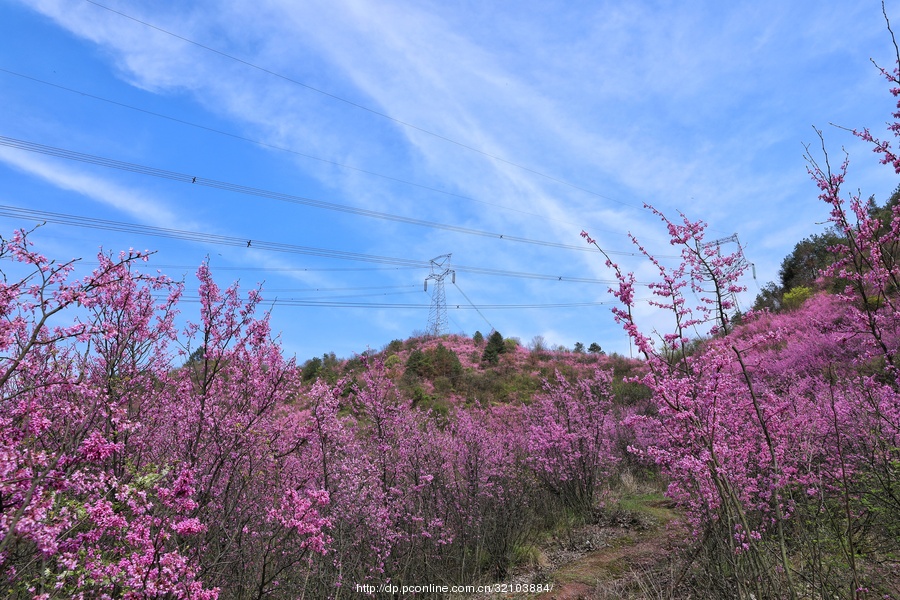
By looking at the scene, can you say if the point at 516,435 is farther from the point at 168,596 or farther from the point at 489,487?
the point at 168,596

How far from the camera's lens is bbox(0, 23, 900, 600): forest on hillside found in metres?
2.74

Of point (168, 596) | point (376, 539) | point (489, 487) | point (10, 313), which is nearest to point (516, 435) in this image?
point (489, 487)

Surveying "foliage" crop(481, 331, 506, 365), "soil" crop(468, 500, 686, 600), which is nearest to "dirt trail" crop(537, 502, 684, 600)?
"soil" crop(468, 500, 686, 600)

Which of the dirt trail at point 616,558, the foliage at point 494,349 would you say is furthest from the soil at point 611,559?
the foliage at point 494,349

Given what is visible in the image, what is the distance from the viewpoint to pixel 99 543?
2893 millimetres

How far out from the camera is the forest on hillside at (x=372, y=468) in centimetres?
274

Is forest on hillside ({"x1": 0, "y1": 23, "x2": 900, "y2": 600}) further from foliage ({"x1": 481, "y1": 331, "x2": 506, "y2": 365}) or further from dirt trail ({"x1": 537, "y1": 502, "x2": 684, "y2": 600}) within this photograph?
foliage ({"x1": 481, "y1": 331, "x2": 506, "y2": 365})

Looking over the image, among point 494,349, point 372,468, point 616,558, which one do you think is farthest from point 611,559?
point 494,349

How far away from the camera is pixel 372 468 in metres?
6.07

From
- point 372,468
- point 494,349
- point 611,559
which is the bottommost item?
point 611,559

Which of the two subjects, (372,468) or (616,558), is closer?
(372,468)

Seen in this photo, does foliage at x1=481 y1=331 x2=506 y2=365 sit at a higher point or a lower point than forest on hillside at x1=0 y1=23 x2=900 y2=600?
higher

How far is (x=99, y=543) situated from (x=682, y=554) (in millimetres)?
6573

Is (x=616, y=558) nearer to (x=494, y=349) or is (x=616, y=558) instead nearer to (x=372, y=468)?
(x=372, y=468)
